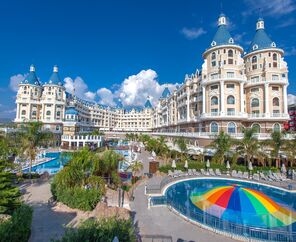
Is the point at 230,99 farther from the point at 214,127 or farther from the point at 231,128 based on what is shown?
the point at 214,127

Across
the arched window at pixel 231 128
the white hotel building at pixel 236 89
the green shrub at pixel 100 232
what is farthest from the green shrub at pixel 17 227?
the arched window at pixel 231 128

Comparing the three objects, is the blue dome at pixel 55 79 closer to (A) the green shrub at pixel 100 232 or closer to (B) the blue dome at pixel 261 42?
(B) the blue dome at pixel 261 42

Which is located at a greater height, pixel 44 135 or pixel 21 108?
pixel 21 108

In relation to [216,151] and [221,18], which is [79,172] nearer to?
[216,151]

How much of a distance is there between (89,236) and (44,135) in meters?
19.4

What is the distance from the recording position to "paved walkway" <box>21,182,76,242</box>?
9.30m

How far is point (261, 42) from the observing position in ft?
123

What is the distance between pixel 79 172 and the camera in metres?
13.3

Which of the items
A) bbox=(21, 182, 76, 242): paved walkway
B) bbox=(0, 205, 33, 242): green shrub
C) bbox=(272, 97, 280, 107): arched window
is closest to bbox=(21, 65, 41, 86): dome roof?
bbox=(21, 182, 76, 242): paved walkway

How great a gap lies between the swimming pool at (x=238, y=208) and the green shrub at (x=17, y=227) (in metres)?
8.49

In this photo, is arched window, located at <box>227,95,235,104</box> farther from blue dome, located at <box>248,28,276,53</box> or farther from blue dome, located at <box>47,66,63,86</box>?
blue dome, located at <box>47,66,63,86</box>

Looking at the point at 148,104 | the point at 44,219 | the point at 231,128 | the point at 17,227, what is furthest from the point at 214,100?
the point at 148,104

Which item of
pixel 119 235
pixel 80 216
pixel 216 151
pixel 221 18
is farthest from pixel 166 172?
pixel 221 18

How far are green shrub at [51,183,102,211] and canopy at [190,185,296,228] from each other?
807 centimetres
